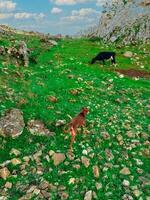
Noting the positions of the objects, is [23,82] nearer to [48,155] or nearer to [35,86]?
[35,86]

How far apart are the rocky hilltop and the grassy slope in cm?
2925

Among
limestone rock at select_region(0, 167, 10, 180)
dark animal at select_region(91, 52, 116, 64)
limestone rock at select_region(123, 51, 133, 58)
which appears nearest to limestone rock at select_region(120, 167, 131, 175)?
limestone rock at select_region(0, 167, 10, 180)

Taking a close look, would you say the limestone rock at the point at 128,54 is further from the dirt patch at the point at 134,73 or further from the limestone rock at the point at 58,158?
the limestone rock at the point at 58,158

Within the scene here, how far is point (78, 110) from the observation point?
24359 millimetres

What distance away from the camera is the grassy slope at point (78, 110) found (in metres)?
18.3

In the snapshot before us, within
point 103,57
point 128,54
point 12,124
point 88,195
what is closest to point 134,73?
point 103,57

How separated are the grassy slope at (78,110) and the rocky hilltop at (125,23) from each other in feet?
96.0

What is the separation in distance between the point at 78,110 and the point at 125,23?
4909cm

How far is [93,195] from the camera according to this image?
57.0ft

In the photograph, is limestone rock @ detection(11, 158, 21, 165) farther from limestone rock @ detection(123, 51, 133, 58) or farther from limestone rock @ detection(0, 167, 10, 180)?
limestone rock @ detection(123, 51, 133, 58)

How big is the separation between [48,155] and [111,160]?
2.52 m

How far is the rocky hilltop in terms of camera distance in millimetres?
66250

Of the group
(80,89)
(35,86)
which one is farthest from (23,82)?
(80,89)

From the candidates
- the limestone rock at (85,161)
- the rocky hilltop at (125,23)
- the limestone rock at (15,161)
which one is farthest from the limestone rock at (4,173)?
the rocky hilltop at (125,23)
